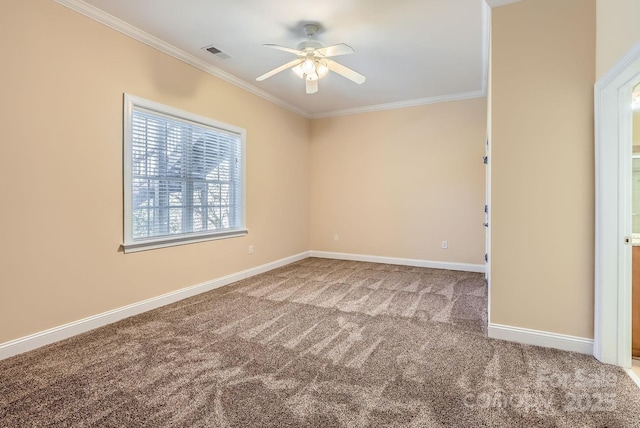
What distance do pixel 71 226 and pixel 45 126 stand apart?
32.3 inches

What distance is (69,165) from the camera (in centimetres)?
266

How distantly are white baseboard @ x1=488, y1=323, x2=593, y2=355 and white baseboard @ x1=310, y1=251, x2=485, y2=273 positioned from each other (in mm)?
2592

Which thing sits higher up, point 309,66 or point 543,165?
point 309,66

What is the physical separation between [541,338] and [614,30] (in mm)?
2174

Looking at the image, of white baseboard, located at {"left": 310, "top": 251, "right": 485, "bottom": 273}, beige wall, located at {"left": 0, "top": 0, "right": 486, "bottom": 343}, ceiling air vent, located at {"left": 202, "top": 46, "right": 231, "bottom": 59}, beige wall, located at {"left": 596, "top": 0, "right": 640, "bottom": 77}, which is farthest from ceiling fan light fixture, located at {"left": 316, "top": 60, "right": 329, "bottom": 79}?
white baseboard, located at {"left": 310, "top": 251, "right": 485, "bottom": 273}

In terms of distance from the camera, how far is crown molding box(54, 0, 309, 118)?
2.69m

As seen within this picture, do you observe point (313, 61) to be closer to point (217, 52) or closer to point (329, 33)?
point (329, 33)

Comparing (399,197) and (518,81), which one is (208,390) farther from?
(399,197)

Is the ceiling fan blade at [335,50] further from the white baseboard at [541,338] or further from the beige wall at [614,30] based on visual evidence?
the white baseboard at [541,338]

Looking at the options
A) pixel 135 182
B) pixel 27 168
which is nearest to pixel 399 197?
pixel 135 182

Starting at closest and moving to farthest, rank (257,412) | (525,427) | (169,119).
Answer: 1. (525,427)
2. (257,412)
3. (169,119)

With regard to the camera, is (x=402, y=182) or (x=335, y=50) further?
(x=402, y=182)

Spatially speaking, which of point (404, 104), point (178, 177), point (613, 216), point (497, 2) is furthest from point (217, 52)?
point (613, 216)

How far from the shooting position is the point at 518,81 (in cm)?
250
